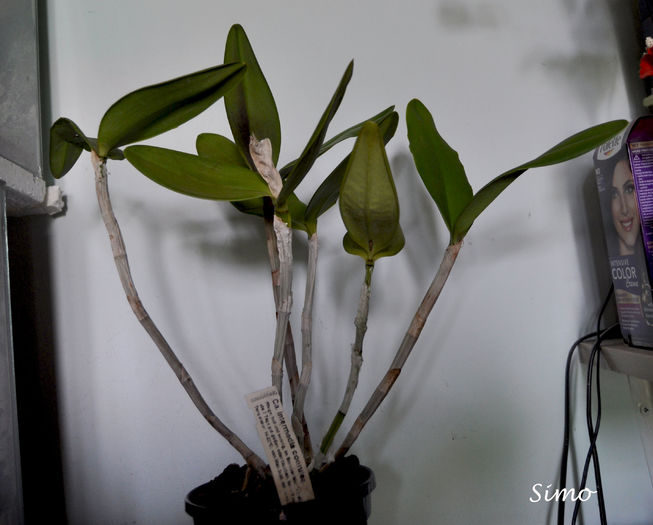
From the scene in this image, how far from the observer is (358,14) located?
0.94 meters

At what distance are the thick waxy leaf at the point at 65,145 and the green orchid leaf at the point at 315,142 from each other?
0.70ft

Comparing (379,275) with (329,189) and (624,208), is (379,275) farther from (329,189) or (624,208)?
(624,208)

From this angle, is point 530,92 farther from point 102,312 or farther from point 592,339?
point 102,312

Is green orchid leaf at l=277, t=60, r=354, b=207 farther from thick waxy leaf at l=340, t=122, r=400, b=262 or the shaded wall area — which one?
the shaded wall area

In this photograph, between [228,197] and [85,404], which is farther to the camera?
[85,404]

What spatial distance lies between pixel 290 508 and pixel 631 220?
650 millimetres

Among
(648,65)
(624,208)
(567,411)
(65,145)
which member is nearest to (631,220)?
(624,208)

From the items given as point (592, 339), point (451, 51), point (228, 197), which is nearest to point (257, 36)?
point (451, 51)

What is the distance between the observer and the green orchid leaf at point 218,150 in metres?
0.71

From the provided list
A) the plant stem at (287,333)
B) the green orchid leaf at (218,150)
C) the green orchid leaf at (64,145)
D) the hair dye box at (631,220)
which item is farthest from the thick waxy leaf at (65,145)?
the hair dye box at (631,220)

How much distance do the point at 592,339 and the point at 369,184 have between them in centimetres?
60

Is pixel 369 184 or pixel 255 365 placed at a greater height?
pixel 369 184

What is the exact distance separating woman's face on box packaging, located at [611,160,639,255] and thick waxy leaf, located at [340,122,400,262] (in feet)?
1.47

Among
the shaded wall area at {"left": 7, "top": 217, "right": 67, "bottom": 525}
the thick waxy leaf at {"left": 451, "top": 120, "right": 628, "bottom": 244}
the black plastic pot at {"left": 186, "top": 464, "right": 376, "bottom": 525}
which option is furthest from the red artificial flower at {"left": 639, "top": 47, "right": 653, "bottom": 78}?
the shaded wall area at {"left": 7, "top": 217, "right": 67, "bottom": 525}
